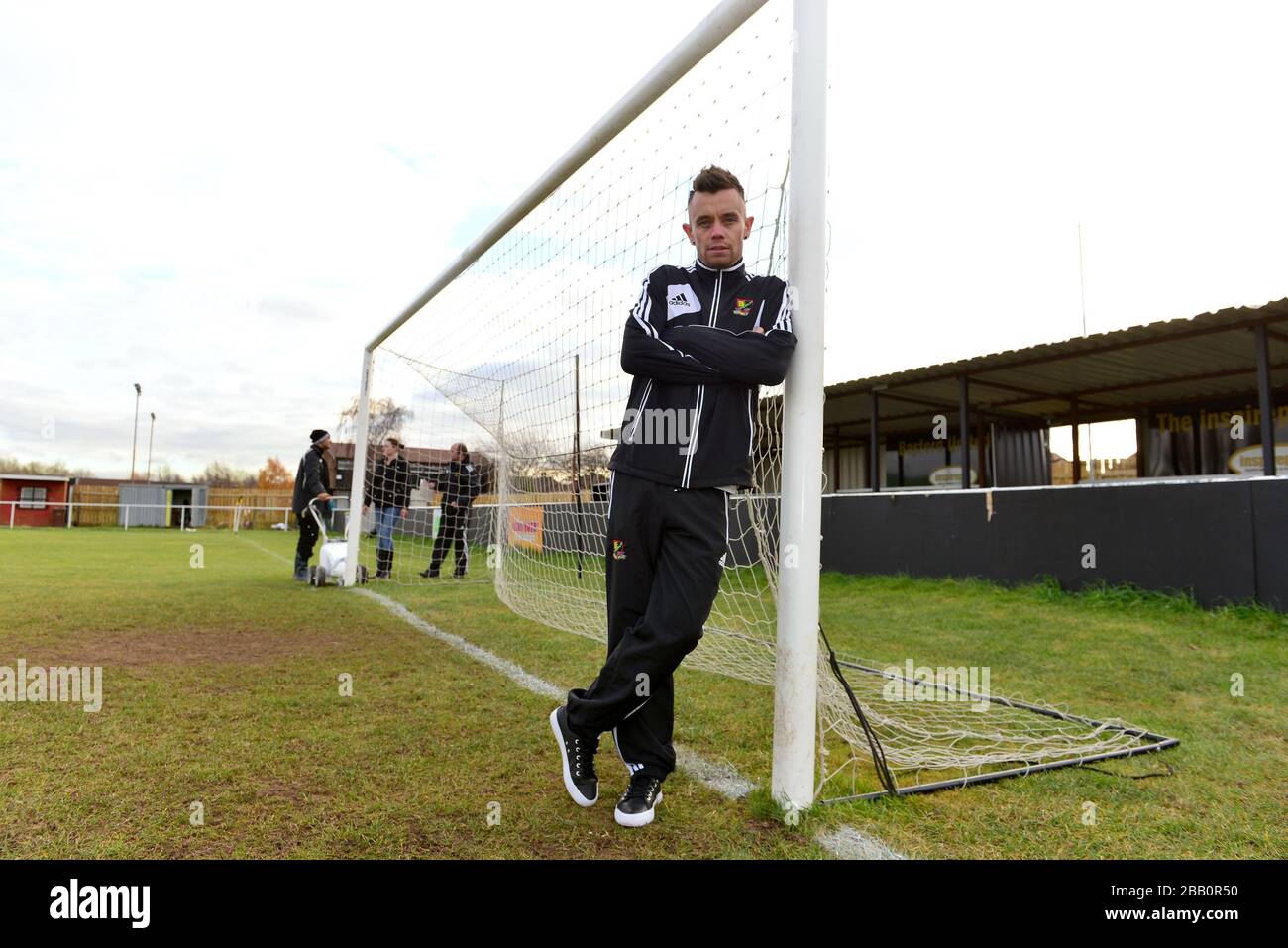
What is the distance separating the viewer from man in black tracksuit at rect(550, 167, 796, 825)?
2.17 meters

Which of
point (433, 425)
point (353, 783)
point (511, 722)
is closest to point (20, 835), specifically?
point (353, 783)

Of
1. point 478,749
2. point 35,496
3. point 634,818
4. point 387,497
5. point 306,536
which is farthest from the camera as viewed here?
point 35,496

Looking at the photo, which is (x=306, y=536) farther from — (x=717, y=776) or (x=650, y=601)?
(x=650, y=601)

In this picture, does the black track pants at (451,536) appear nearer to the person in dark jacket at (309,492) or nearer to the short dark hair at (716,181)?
the person in dark jacket at (309,492)

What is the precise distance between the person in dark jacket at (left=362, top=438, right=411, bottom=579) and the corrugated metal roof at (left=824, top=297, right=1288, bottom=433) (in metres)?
6.63

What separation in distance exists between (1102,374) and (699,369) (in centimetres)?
1028

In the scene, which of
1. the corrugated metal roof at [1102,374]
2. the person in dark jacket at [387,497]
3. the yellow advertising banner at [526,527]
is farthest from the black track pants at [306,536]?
the corrugated metal roof at [1102,374]

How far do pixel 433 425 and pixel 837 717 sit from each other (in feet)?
22.1

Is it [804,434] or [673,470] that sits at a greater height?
[804,434]

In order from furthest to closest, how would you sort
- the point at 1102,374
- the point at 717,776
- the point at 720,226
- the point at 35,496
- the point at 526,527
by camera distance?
the point at 35,496, the point at 1102,374, the point at 526,527, the point at 717,776, the point at 720,226

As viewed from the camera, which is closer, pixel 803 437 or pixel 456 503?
pixel 803 437

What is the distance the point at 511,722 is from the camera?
3.12 meters

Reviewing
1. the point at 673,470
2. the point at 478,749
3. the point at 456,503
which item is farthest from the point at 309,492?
the point at 673,470

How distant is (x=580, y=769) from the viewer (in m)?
2.29
